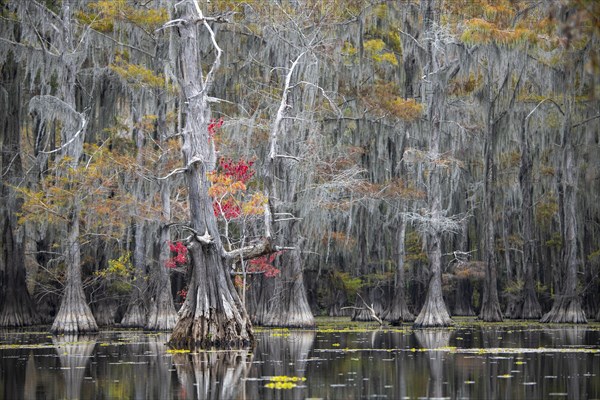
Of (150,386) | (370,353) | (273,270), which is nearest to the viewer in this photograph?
(150,386)

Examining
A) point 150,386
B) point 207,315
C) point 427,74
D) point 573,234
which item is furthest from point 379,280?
point 150,386

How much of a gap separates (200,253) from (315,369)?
15.9 feet

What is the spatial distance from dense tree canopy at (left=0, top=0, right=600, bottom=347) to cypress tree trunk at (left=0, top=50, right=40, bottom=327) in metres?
0.08

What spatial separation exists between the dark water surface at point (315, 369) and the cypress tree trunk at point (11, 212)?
922 centimetres

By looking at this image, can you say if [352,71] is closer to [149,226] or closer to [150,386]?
[149,226]

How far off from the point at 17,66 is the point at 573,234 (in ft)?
60.4

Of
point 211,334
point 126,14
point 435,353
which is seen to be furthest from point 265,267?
point 435,353

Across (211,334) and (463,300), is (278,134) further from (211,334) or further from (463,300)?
(463,300)

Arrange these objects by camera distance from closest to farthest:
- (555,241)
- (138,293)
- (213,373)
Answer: (213,373) < (138,293) < (555,241)

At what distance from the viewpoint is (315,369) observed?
14.4 meters

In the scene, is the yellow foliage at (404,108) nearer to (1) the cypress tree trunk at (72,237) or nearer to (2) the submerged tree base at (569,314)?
(2) the submerged tree base at (569,314)

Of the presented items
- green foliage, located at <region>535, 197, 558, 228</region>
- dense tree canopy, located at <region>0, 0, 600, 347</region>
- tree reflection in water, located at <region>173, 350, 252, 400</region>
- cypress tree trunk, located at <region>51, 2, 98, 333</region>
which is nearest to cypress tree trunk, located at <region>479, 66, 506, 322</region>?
dense tree canopy, located at <region>0, 0, 600, 347</region>

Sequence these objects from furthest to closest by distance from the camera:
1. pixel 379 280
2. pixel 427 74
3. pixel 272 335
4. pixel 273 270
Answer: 1. pixel 379 280
2. pixel 427 74
3. pixel 273 270
4. pixel 272 335

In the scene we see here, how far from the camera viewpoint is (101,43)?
95.6 ft
